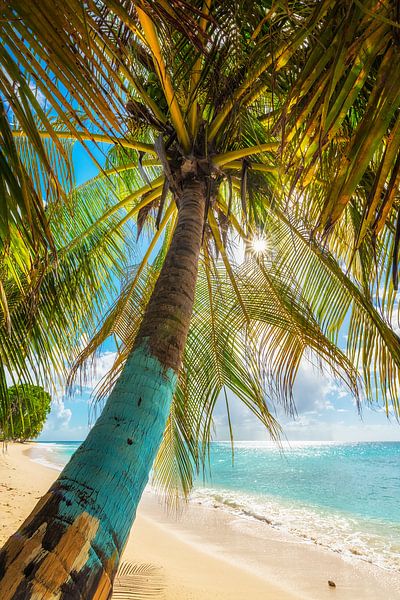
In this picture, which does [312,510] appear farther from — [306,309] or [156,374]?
[156,374]

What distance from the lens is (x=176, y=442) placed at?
12.6 feet

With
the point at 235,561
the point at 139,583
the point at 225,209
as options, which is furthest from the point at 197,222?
the point at 235,561

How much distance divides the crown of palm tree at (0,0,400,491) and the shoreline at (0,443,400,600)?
162 cm

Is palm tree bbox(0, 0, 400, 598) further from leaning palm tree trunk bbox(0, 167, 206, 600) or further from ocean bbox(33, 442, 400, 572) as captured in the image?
ocean bbox(33, 442, 400, 572)

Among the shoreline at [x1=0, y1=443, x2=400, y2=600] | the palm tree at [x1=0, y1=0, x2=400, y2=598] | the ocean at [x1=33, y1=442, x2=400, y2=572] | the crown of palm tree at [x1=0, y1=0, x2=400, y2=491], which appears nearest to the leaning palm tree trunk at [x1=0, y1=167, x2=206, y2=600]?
the palm tree at [x1=0, y1=0, x2=400, y2=598]

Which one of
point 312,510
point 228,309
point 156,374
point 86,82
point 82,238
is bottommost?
point 312,510

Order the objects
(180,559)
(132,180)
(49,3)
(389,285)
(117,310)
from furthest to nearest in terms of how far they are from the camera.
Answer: (180,559)
(132,180)
(117,310)
(389,285)
(49,3)

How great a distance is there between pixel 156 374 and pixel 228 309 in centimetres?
275

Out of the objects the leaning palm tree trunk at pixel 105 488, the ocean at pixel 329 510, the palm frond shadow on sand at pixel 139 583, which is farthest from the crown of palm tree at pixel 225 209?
the ocean at pixel 329 510

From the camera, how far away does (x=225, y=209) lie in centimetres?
343

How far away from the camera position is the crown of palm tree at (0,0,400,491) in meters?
1.22

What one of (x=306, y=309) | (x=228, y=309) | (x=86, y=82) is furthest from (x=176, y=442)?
(x=86, y=82)

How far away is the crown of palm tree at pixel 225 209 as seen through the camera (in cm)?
122

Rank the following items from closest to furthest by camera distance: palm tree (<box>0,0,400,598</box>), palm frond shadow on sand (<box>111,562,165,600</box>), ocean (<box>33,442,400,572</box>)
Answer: palm tree (<box>0,0,400,598</box>)
palm frond shadow on sand (<box>111,562,165,600</box>)
ocean (<box>33,442,400,572</box>)
